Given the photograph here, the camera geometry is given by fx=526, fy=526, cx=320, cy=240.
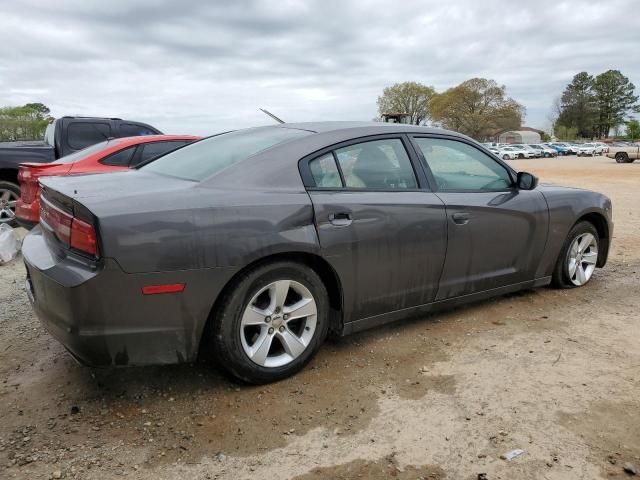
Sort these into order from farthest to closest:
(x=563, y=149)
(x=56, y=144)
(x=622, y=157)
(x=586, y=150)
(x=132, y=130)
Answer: (x=563, y=149) < (x=586, y=150) < (x=622, y=157) < (x=132, y=130) < (x=56, y=144)

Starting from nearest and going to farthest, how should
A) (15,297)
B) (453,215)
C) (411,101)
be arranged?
1. (453,215)
2. (15,297)
3. (411,101)

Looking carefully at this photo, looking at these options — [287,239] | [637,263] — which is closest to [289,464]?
[287,239]

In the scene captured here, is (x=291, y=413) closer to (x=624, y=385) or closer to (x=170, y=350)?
(x=170, y=350)

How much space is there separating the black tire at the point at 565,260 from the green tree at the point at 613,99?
114974mm

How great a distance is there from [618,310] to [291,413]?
9.53ft

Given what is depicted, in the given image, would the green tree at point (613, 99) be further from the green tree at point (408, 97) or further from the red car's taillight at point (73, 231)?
the red car's taillight at point (73, 231)

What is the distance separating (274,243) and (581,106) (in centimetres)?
11631

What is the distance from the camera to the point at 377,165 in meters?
3.35

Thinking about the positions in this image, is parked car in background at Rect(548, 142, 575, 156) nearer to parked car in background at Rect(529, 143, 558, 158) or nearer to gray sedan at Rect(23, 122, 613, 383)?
parked car in background at Rect(529, 143, 558, 158)

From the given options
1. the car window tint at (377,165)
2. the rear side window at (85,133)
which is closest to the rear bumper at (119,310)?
the car window tint at (377,165)

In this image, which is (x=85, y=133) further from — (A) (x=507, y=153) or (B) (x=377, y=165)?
(A) (x=507, y=153)

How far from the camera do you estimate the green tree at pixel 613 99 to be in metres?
103

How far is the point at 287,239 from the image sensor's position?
2.79 metres

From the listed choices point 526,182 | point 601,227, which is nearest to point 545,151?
point 601,227
